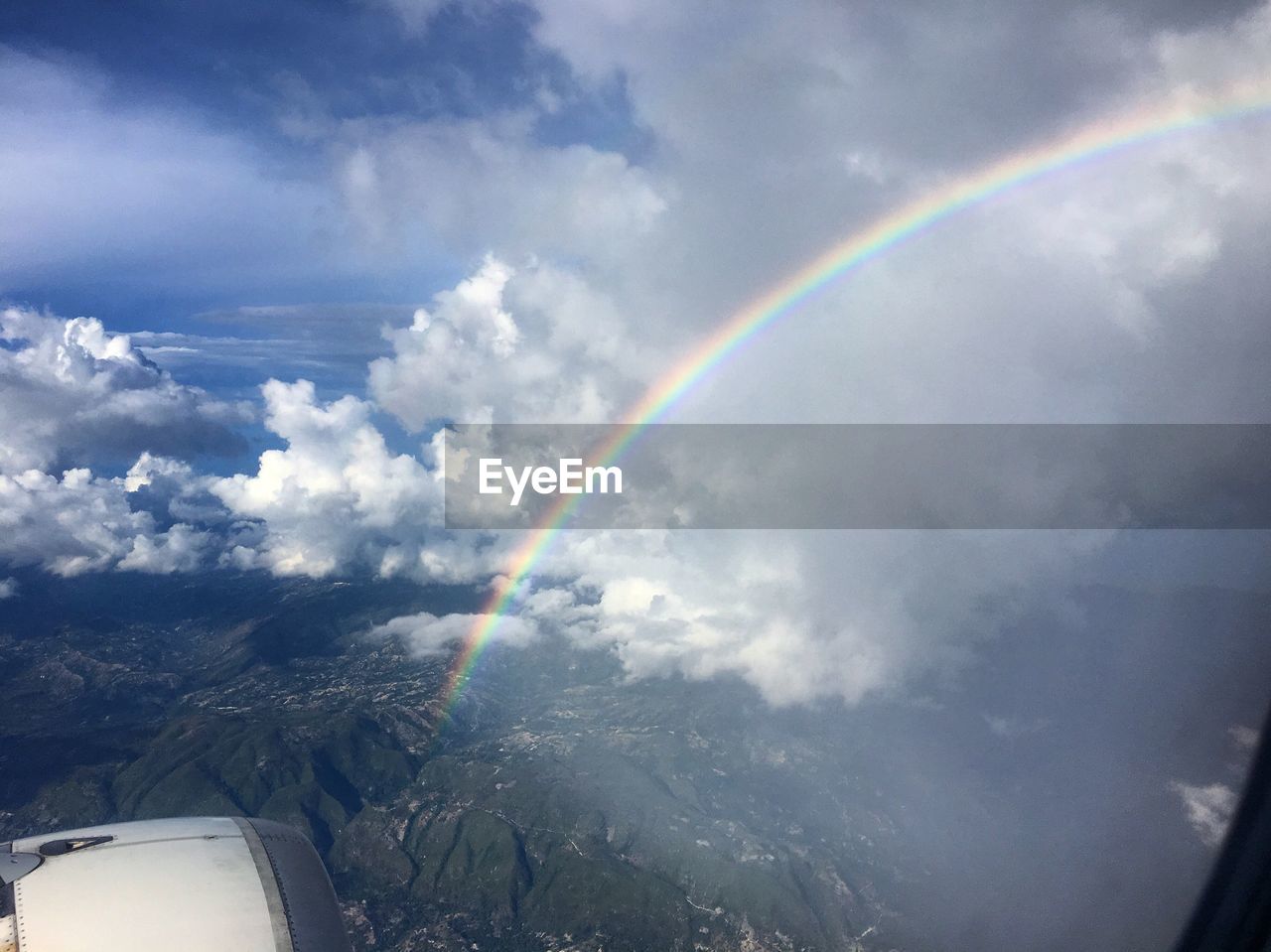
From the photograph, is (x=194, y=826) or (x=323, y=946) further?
(x=194, y=826)

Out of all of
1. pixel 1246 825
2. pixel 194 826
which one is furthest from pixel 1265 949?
pixel 194 826

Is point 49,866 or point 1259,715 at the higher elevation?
point 1259,715

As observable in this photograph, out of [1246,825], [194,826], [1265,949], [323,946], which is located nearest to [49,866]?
[194,826]

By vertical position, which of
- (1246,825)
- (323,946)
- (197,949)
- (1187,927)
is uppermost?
(1246,825)

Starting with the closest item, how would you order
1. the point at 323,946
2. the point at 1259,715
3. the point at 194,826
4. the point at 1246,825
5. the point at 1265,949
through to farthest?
the point at 1265,949 < the point at 1246,825 < the point at 323,946 < the point at 194,826 < the point at 1259,715

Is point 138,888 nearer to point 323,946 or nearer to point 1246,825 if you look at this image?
point 323,946

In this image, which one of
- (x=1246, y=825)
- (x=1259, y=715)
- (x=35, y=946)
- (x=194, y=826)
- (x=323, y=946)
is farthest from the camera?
(x=1259, y=715)

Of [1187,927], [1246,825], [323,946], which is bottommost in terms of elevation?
[323,946]

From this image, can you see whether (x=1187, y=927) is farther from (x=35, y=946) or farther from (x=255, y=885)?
(x=35, y=946)

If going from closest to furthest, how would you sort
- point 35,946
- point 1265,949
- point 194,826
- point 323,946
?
1. point 1265,949
2. point 35,946
3. point 323,946
4. point 194,826
